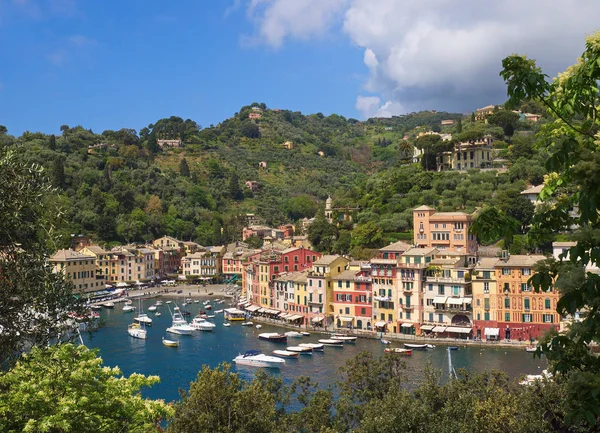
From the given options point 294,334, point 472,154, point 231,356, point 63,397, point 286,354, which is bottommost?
point 231,356

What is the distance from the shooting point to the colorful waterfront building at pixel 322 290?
52.5 m

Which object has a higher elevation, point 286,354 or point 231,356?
point 286,354

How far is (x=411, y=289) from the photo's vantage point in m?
47.1

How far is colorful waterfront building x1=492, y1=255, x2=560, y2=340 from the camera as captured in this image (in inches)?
1641

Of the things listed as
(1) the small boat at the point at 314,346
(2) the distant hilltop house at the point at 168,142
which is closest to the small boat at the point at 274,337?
(1) the small boat at the point at 314,346

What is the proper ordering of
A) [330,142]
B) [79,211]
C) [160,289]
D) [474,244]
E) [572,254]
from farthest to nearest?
[330,142]
[79,211]
[160,289]
[474,244]
[572,254]

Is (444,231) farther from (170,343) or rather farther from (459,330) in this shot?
(170,343)

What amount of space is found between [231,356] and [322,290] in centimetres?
1328

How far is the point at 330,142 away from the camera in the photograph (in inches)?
7338

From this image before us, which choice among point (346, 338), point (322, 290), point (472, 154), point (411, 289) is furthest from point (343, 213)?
point (346, 338)

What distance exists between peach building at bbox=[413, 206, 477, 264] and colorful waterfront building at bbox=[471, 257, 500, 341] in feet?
30.2

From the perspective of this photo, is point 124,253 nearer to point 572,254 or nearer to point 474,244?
point 474,244

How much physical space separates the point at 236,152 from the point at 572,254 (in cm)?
14687

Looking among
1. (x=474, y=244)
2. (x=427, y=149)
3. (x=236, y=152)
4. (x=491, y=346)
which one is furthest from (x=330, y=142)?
(x=491, y=346)
